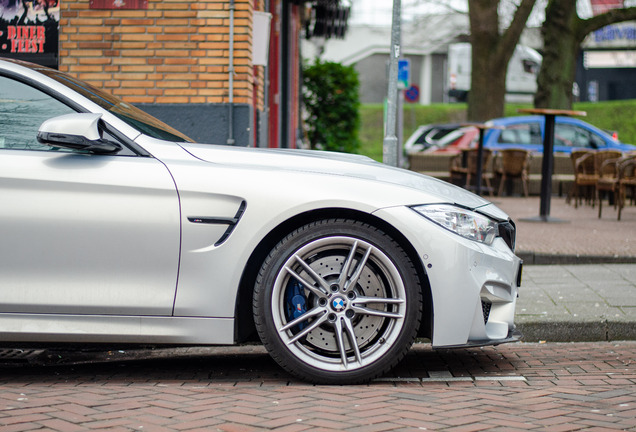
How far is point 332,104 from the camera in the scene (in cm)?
1841

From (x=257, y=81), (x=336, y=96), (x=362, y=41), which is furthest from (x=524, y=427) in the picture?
(x=362, y=41)

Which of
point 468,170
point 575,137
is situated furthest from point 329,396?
point 575,137

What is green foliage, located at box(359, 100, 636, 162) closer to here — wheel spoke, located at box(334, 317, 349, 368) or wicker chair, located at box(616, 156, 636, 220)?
wicker chair, located at box(616, 156, 636, 220)

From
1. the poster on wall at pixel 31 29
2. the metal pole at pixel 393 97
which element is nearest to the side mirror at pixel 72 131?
the metal pole at pixel 393 97

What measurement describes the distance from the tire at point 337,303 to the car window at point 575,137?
51.7 feet

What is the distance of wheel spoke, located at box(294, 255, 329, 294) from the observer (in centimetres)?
420

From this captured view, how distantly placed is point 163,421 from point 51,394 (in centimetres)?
80

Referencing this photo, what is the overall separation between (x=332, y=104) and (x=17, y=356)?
13.7 m

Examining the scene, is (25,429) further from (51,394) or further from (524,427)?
(524,427)

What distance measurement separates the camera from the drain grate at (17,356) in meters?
5.14

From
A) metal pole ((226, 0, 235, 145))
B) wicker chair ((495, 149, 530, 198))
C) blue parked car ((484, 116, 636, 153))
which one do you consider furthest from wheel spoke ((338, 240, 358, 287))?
blue parked car ((484, 116, 636, 153))

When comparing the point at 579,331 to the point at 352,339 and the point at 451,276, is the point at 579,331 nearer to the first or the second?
the point at 451,276

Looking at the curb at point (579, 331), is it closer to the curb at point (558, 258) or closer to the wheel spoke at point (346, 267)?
the wheel spoke at point (346, 267)

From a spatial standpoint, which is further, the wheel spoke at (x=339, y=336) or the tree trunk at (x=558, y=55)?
the tree trunk at (x=558, y=55)
